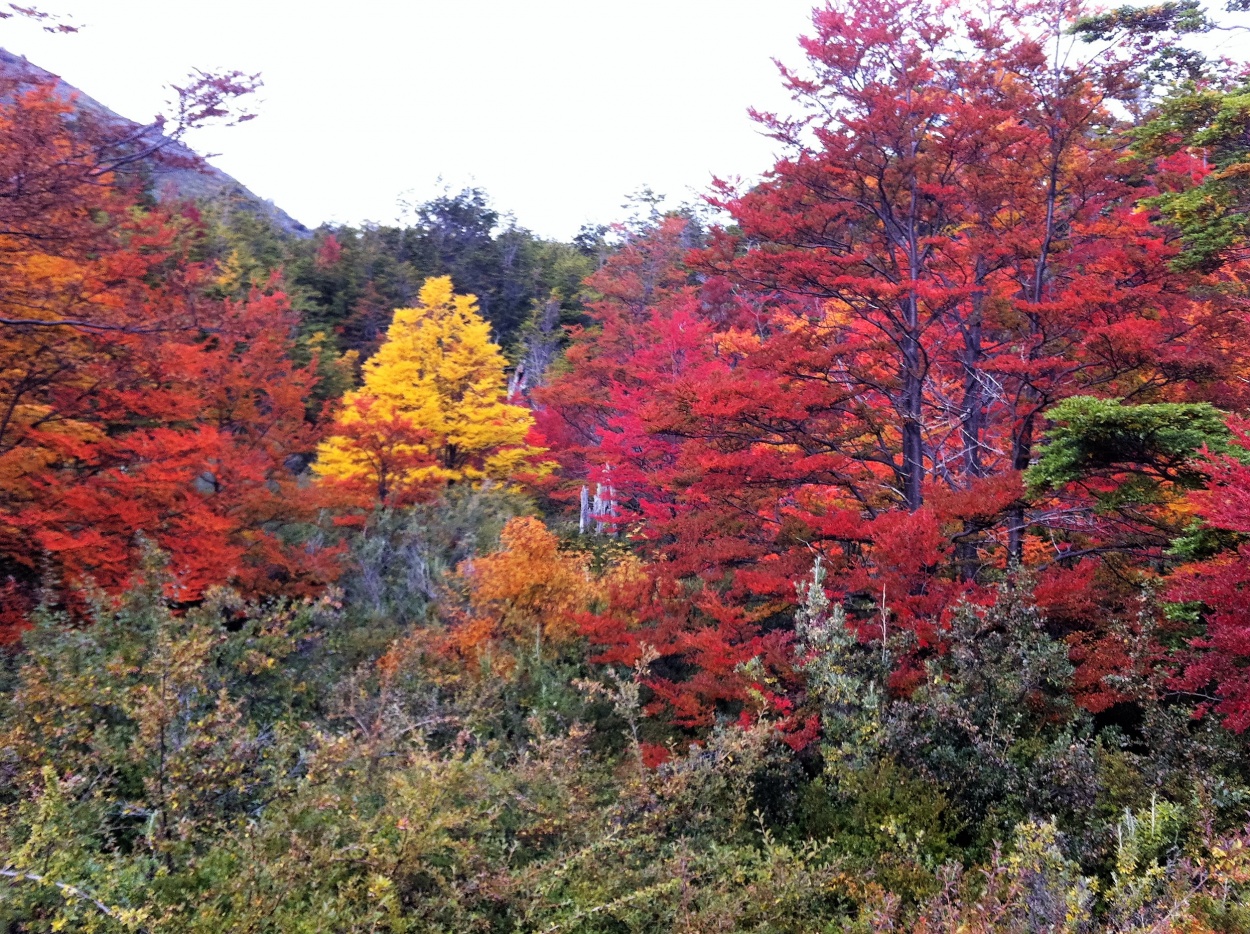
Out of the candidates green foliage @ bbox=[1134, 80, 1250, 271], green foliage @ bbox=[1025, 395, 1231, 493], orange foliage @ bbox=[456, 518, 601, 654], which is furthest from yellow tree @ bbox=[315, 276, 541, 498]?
green foliage @ bbox=[1134, 80, 1250, 271]

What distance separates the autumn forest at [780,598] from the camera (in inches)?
191

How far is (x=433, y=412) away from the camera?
17391 millimetres

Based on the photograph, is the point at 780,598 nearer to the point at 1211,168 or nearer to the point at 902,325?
the point at 902,325

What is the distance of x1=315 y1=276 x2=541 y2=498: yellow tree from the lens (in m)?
16.3

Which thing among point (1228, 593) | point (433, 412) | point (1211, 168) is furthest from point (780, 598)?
point (433, 412)

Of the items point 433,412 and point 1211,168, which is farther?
point 433,412

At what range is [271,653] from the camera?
332 inches

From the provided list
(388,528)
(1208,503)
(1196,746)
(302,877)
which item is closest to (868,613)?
(1196,746)

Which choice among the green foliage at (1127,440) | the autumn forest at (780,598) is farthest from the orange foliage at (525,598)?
the green foliage at (1127,440)

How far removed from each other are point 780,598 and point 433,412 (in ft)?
36.9

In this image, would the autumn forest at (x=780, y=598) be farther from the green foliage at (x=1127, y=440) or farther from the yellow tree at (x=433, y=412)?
the yellow tree at (x=433, y=412)

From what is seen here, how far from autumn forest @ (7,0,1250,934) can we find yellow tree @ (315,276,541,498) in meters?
2.26

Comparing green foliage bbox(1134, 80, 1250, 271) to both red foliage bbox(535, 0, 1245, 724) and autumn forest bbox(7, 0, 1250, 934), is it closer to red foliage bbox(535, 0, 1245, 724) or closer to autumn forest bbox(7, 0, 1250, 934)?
autumn forest bbox(7, 0, 1250, 934)

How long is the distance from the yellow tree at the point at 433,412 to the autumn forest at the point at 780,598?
7.41 ft
